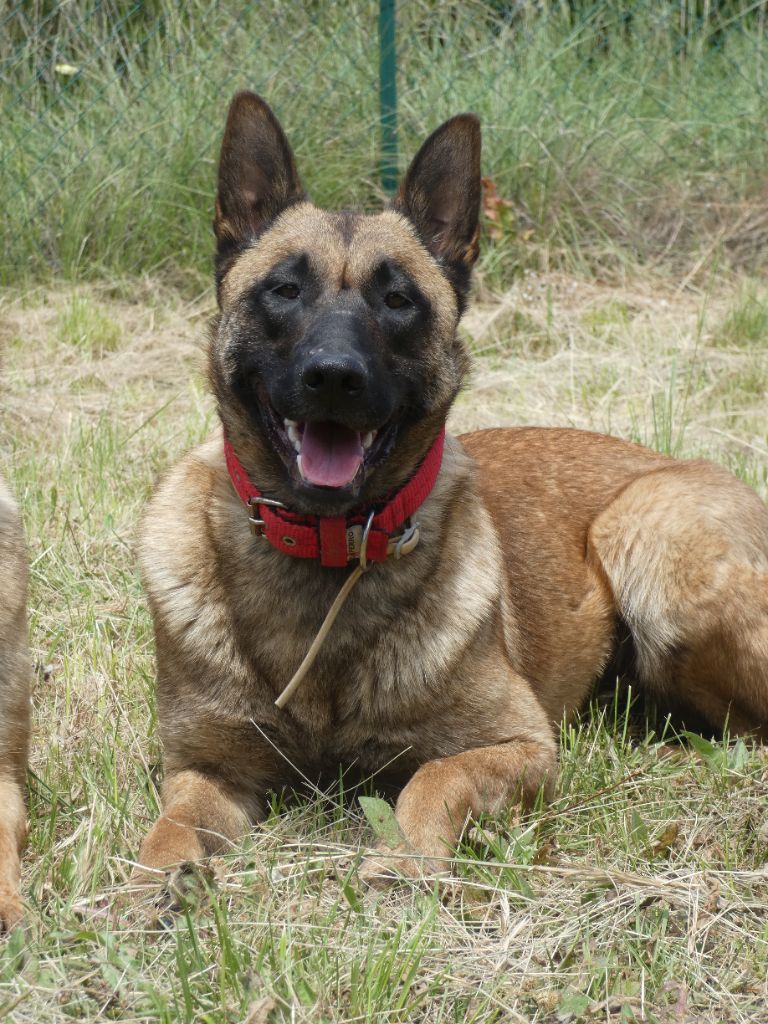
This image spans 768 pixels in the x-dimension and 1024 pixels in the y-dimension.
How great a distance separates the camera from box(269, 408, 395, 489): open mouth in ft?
9.66

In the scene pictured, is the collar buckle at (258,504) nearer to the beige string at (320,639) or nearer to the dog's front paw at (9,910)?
the beige string at (320,639)

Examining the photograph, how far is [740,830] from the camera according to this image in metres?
2.98

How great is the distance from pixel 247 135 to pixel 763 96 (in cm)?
576

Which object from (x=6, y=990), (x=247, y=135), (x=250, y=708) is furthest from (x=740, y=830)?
(x=247, y=135)

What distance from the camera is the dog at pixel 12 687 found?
9.31 feet

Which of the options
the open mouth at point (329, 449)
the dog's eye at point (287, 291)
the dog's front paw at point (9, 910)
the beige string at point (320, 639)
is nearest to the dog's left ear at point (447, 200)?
the dog's eye at point (287, 291)

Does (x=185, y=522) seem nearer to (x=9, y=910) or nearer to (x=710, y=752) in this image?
(x=9, y=910)

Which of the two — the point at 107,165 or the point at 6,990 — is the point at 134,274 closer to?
the point at 107,165

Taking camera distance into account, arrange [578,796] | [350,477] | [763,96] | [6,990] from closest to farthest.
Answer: [6,990], [350,477], [578,796], [763,96]

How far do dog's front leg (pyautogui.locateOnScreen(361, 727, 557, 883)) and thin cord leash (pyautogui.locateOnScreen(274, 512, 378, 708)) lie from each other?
13.8 inches

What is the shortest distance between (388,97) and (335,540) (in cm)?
488

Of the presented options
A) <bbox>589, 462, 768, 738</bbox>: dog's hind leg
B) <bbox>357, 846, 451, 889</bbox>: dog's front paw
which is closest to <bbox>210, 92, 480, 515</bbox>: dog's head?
<bbox>357, 846, 451, 889</bbox>: dog's front paw

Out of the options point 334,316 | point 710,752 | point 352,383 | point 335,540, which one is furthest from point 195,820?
point 710,752

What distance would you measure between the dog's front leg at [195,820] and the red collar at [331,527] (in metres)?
0.59
